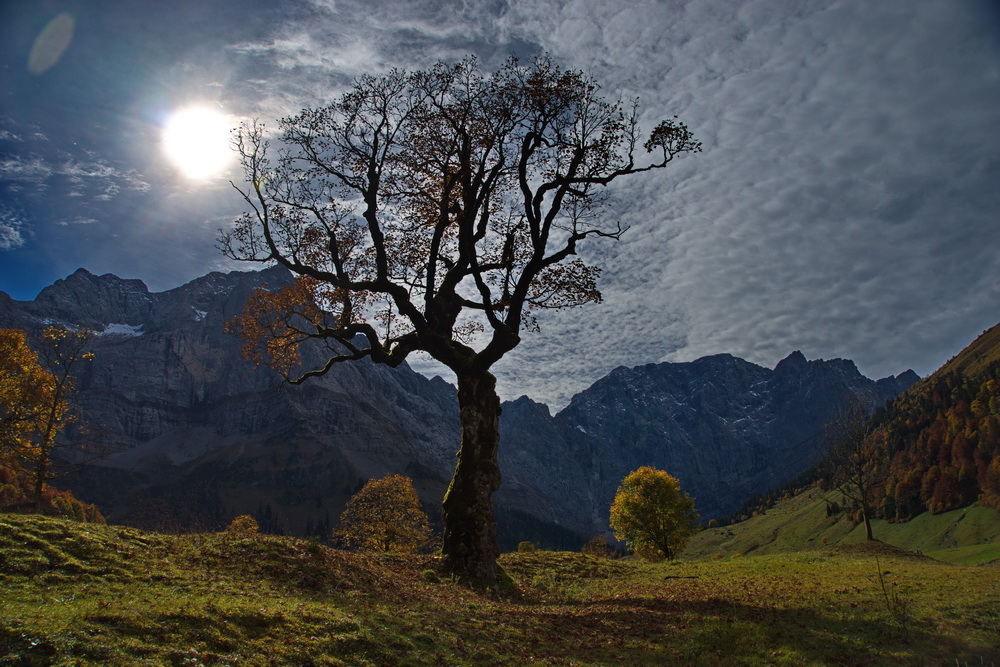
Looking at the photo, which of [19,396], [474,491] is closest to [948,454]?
[474,491]

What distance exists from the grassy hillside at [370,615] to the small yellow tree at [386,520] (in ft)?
158

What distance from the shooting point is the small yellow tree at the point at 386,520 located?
61375 millimetres

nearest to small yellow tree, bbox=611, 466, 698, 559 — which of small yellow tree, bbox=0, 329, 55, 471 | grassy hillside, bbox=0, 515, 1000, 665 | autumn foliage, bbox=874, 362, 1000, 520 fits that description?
grassy hillside, bbox=0, 515, 1000, 665

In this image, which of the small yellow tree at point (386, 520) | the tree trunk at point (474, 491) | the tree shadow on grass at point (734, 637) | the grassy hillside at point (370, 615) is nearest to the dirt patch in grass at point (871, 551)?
the grassy hillside at point (370, 615)

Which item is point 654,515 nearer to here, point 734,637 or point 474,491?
point 474,491

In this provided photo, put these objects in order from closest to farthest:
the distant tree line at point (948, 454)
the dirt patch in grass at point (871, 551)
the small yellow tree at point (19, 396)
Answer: the small yellow tree at point (19, 396)
the dirt patch in grass at point (871, 551)
the distant tree line at point (948, 454)

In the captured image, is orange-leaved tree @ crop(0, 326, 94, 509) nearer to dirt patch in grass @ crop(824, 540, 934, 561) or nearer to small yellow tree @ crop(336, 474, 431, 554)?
small yellow tree @ crop(336, 474, 431, 554)

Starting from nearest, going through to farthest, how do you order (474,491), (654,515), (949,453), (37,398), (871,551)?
1. (474,491)
2. (37,398)
3. (871,551)
4. (654,515)
5. (949,453)

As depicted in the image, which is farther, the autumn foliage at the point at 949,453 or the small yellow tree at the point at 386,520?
the autumn foliage at the point at 949,453

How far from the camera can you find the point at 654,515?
57.1m

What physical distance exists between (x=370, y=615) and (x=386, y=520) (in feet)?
182

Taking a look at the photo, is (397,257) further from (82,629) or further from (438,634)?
(82,629)

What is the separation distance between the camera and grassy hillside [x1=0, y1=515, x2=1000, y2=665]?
23.4 ft

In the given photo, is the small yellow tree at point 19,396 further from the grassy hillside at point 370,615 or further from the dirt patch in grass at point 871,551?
the dirt patch in grass at point 871,551
